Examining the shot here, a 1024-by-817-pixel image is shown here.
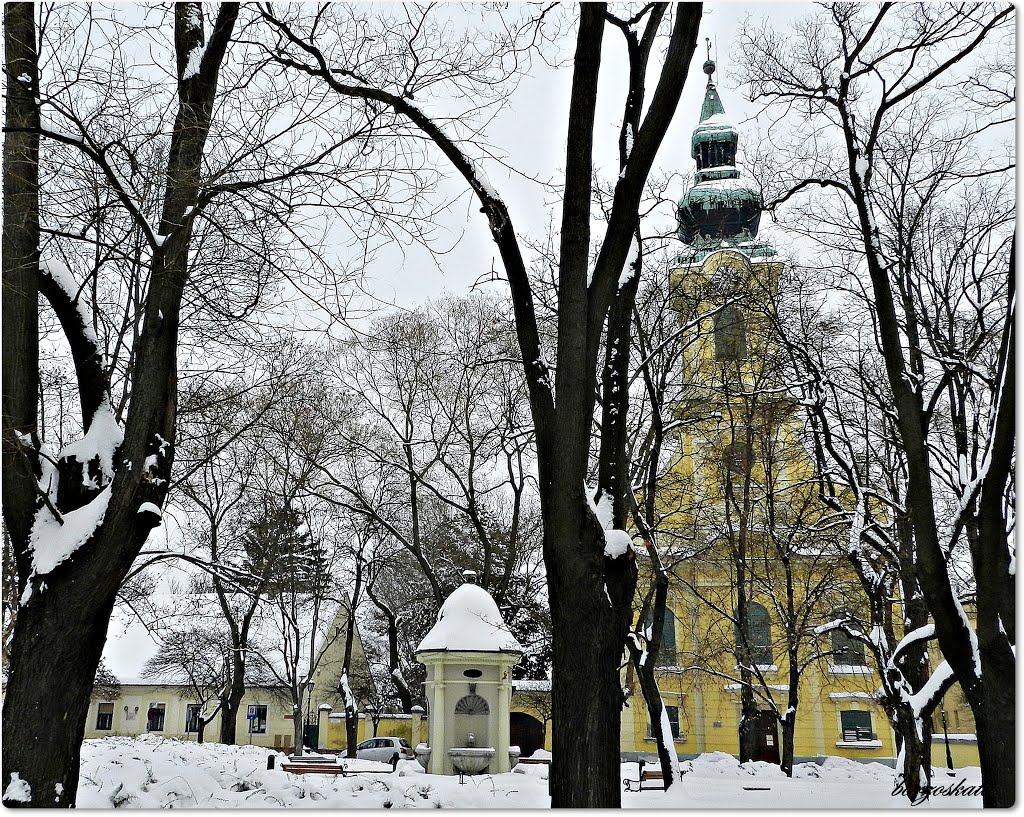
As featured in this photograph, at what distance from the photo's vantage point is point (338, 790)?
44.8 ft

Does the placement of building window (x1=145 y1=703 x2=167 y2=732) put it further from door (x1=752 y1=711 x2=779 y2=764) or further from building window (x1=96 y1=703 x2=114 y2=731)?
door (x1=752 y1=711 x2=779 y2=764)

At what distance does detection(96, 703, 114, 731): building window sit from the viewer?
146 ft

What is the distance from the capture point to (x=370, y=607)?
1742 inches

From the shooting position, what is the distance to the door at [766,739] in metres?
31.2

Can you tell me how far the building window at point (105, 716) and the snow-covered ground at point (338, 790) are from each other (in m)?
29.6

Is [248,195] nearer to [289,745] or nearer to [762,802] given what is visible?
[762,802]

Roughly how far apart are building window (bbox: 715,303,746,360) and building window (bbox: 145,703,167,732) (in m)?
35.7

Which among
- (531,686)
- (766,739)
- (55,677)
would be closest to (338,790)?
(55,677)

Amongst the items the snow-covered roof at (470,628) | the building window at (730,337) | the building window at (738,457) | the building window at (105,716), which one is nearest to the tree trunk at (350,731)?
the snow-covered roof at (470,628)

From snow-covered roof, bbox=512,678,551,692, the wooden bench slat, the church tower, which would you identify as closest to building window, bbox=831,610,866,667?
the church tower

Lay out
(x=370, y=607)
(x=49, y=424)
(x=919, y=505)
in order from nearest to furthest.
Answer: (x=919, y=505) < (x=49, y=424) < (x=370, y=607)

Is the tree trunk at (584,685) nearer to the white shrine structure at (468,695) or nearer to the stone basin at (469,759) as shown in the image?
the stone basin at (469,759)

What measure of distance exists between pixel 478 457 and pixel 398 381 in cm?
298

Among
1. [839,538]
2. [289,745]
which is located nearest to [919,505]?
[839,538]
